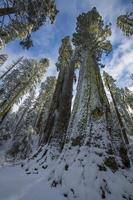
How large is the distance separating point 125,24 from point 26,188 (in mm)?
12525

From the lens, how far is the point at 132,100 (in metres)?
31.4

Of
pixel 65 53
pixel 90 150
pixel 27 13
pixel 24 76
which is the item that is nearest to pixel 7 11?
pixel 27 13

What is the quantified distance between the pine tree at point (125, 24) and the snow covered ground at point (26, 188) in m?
11.5

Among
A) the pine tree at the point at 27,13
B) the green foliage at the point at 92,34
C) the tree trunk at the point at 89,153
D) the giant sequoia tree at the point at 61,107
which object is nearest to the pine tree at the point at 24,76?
the giant sequoia tree at the point at 61,107

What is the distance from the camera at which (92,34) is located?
515 inches

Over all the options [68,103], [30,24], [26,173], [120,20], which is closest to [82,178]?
[26,173]

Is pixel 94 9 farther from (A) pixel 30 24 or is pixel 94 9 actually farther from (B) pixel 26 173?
(B) pixel 26 173

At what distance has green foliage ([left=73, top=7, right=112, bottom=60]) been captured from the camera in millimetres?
12758

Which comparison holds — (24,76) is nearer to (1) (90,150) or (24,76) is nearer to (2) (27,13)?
(2) (27,13)

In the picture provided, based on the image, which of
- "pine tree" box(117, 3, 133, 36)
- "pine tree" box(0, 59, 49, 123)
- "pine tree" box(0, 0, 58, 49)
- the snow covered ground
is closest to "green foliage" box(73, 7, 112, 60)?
"pine tree" box(117, 3, 133, 36)

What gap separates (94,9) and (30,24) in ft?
28.8

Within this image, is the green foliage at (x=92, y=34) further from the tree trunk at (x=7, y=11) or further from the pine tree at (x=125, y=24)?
the tree trunk at (x=7, y=11)

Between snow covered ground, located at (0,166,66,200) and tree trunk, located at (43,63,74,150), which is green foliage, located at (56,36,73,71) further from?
snow covered ground, located at (0,166,66,200)

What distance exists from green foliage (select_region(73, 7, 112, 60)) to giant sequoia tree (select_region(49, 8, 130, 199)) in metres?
4.29
